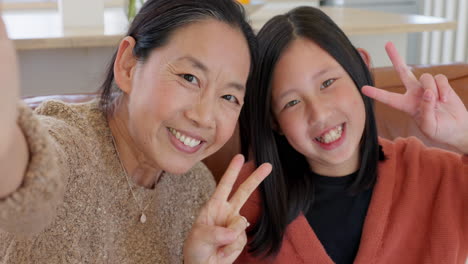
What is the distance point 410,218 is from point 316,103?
0.38m

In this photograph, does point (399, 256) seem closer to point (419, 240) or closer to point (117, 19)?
point (419, 240)

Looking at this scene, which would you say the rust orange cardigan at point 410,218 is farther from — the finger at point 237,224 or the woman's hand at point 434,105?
the finger at point 237,224

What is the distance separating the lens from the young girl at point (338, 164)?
1475mm

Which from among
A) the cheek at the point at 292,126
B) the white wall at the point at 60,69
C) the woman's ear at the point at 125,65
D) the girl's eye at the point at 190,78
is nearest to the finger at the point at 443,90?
the cheek at the point at 292,126

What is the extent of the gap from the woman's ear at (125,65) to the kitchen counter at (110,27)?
31.1 inches

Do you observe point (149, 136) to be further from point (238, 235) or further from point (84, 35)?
point (84, 35)

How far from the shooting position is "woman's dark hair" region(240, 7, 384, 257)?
1523 mm

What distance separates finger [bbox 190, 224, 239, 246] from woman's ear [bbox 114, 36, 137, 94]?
0.34 m

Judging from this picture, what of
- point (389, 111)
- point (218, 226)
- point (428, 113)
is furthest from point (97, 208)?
point (389, 111)

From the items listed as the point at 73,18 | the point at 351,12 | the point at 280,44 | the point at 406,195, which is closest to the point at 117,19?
the point at 73,18

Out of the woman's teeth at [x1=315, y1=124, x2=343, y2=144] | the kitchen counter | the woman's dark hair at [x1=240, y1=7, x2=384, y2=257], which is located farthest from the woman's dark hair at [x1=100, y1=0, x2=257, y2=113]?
the kitchen counter

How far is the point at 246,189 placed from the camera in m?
1.35

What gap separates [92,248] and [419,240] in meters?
0.77

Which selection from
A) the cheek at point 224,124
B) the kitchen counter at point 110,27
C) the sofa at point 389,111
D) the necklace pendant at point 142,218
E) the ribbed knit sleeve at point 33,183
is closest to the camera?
the ribbed knit sleeve at point 33,183
